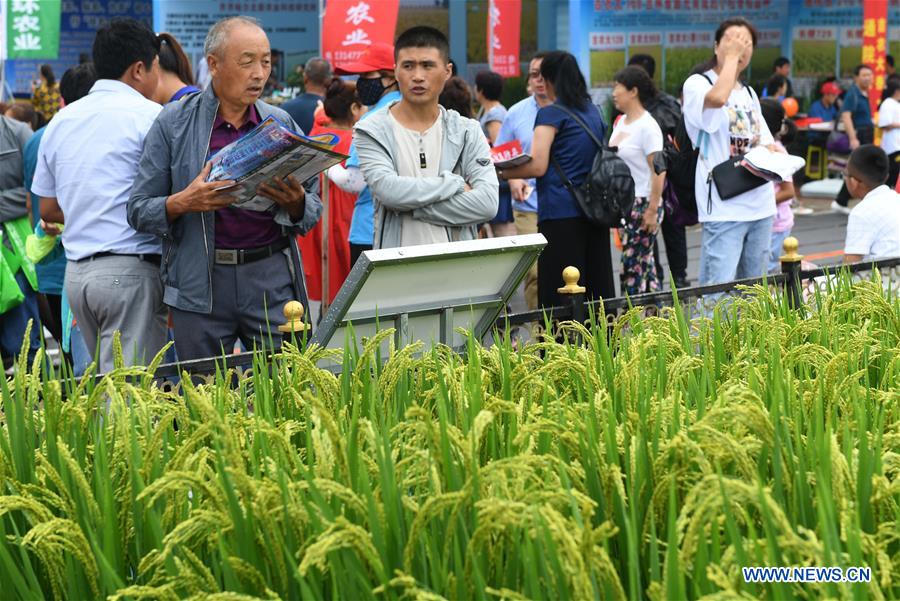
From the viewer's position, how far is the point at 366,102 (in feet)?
23.8

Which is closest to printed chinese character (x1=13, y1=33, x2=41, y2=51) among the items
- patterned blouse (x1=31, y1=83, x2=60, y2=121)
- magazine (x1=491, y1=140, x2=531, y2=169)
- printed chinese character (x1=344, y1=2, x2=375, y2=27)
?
patterned blouse (x1=31, y1=83, x2=60, y2=121)

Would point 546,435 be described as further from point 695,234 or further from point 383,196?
point 695,234

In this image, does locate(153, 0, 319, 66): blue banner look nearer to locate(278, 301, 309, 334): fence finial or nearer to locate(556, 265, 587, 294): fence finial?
locate(556, 265, 587, 294): fence finial

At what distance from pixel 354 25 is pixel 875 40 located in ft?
31.8

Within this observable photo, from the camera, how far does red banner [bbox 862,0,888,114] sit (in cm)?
1866

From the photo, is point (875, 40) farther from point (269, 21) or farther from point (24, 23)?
point (24, 23)

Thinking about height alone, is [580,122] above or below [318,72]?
below

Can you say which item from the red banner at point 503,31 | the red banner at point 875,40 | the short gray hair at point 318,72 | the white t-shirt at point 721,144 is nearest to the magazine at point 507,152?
the white t-shirt at point 721,144

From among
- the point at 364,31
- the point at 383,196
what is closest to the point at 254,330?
the point at 383,196

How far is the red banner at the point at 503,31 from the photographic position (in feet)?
55.6

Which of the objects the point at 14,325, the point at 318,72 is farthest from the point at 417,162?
the point at 318,72

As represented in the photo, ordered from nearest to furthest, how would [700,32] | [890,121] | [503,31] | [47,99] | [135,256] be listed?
1. [135,256]
2. [47,99]
3. [890,121]
4. [503,31]
5. [700,32]

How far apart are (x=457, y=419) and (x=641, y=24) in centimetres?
1690

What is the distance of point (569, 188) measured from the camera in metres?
6.86
